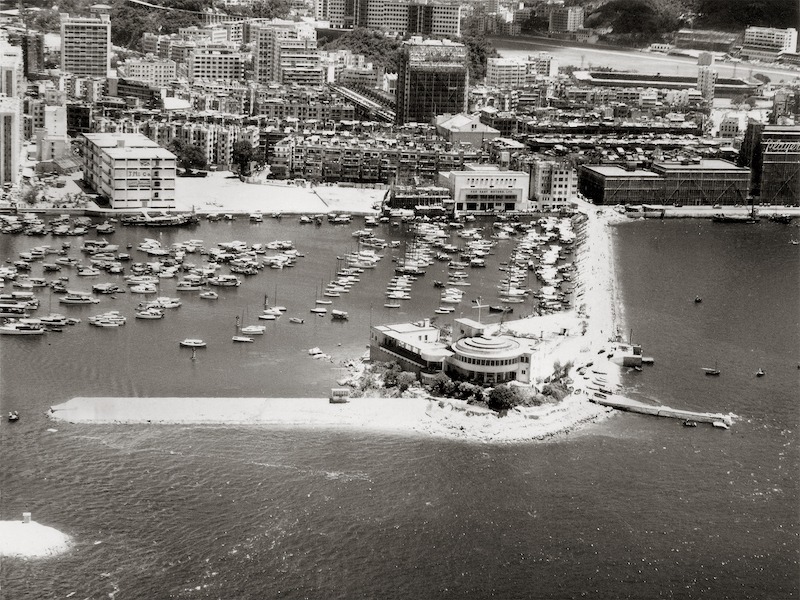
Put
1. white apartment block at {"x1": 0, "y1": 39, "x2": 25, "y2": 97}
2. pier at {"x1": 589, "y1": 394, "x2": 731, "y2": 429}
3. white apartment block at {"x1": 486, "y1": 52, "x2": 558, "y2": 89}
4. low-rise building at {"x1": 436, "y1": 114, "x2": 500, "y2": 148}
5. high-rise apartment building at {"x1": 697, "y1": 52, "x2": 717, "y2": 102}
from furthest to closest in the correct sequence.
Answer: white apartment block at {"x1": 486, "y1": 52, "x2": 558, "y2": 89} < high-rise apartment building at {"x1": 697, "y1": 52, "x2": 717, "y2": 102} < low-rise building at {"x1": 436, "y1": 114, "x2": 500, "y2": 148} < white apartment block at {"x1": 0, "y1": 39, "x2": 25, "y2": 97} < pier at {"x1": 589, "y1": 394, "x2": 731, "y2": 429}

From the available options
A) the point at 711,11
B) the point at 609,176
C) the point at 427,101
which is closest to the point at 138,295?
the point at 609,176

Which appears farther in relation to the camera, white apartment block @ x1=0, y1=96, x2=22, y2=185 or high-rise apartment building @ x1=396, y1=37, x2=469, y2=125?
high-rise apartment building @ x1=396, y1=37, x2=469, y2=125

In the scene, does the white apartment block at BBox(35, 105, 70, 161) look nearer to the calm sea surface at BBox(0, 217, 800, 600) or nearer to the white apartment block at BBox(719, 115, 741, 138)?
the calm sea surface at BBox(0, 217, 800, 600)

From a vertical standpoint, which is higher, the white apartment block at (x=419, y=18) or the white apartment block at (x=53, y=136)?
the white apartment block at (x=419, y=18)

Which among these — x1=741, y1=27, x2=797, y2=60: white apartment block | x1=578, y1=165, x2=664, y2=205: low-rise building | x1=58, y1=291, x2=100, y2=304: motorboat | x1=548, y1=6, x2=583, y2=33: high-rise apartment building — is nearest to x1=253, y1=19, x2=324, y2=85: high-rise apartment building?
x1=578, y1=165, x2=664, y2=205: low-rise building

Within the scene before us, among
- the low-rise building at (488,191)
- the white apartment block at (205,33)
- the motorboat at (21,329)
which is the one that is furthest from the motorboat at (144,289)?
the white apartment block at (205,33)

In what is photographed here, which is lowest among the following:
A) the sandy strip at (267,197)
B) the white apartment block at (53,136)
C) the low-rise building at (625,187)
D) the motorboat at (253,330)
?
the motorboat at (253,330)

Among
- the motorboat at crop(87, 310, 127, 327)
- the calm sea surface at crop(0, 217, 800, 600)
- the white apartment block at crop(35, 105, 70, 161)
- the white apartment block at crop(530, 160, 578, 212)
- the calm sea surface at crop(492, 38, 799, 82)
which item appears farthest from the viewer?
the calm sea surface at crop(492, 38, 799, 82)

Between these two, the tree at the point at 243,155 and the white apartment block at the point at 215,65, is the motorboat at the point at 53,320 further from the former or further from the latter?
the white apartment block at the point at 215,65

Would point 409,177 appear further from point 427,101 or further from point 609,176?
point 427,101
